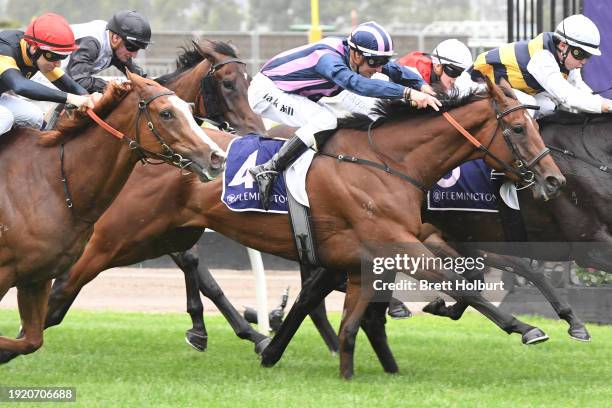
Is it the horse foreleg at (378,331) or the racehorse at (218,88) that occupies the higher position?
the racehorse at (218,88)

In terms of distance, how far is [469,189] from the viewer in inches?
300

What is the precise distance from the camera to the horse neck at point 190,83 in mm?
8508

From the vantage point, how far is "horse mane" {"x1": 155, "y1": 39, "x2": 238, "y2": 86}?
8570 mm

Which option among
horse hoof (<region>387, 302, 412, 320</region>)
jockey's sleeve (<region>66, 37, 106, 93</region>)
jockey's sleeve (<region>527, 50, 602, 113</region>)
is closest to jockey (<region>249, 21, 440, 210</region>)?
jockey's sleeve (<region>527, 50, 602, 113</region>)

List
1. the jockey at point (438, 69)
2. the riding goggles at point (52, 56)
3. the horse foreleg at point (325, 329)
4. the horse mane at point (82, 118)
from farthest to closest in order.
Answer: the horse foreleg at point (325, 329) < the jockey at point (438, 69) < the riding goggles at point (52, 56) < the horse mane at point (82, 118)

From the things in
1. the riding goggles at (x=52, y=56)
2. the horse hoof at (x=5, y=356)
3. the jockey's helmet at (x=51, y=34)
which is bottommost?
the horse hoof at (x=5, y=356)

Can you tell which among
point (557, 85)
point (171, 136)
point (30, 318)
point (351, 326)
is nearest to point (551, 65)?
point (557, 85)

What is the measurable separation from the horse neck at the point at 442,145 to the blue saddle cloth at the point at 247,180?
73cm

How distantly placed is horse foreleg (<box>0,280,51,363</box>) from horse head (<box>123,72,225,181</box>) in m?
0.99

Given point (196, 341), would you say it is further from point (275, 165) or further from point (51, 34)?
point (51, 34)

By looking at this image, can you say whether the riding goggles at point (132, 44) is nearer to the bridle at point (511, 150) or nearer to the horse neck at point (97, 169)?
the horse neck at point (97, 169)

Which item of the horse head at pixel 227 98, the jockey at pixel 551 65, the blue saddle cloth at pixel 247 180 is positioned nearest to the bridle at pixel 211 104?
the horse head at pixel 227 98

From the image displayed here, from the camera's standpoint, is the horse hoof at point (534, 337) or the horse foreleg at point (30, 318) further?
the horse hoof at point (534, 337)

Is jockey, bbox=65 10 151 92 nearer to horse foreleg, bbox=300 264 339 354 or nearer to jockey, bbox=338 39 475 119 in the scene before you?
jockey, bbox=338 39 475 119
